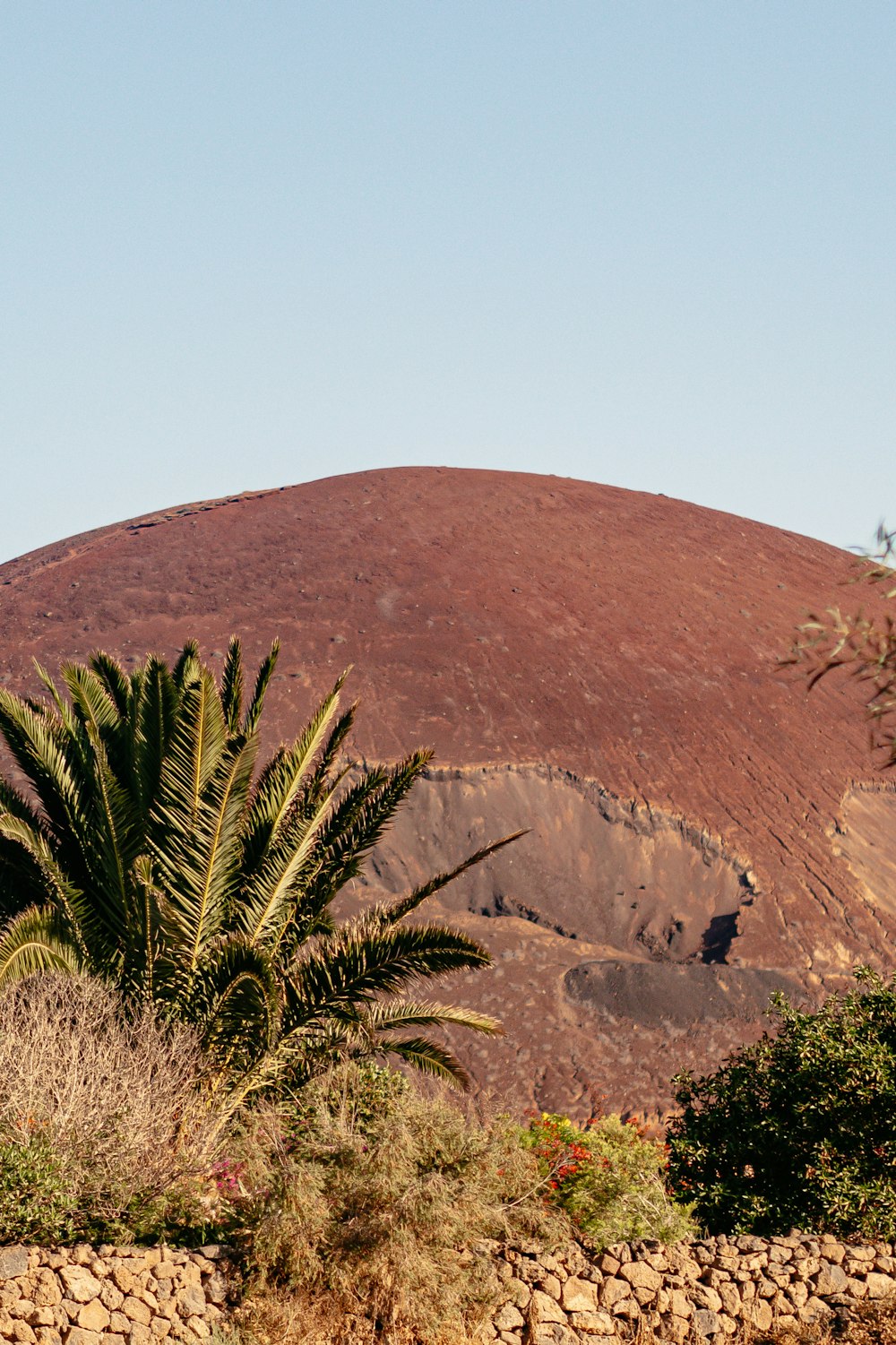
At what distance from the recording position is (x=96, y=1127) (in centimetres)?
893

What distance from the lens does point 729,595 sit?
139 ft

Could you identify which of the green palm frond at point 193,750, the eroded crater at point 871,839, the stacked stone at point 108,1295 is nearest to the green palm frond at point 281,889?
the green palm frond at point 193,750

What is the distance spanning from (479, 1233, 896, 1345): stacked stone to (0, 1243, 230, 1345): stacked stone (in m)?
2.02

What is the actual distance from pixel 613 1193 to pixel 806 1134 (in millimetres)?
1940

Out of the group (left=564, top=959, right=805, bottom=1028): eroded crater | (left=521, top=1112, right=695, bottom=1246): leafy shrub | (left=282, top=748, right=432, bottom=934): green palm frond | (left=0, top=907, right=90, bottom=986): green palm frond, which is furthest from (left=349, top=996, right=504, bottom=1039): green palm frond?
(left=564, top=959, right=805, bottom=1028): eroded crater

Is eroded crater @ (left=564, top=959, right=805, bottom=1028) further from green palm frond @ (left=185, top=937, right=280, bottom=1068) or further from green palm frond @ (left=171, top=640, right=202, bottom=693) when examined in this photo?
green palm frond @ (left=185, top=937, right=280, bottom=1068)

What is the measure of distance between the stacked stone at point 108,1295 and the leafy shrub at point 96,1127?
0.92 ft

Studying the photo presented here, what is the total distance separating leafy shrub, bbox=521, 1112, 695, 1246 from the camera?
10.0m

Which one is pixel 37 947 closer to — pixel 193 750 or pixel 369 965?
pixel 193 750

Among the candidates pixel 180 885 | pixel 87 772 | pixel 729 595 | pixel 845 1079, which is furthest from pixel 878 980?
pixel 729 595

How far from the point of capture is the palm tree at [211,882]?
10.7m

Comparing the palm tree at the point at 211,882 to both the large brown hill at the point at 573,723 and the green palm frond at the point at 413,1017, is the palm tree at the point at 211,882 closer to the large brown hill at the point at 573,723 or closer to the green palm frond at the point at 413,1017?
the green palm frond at the point at 413,1017

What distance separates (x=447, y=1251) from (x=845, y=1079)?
4439 millimetres

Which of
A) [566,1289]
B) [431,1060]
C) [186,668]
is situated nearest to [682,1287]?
[566,1289]
